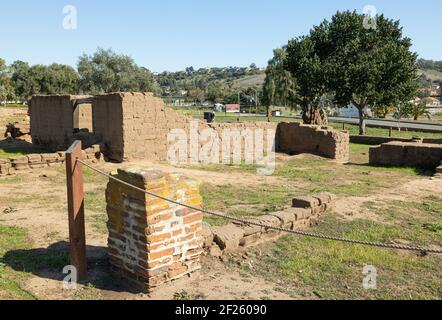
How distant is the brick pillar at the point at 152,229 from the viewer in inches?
201

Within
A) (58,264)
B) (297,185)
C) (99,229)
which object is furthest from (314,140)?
(58,264)

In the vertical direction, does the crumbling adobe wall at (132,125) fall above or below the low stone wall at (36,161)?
above

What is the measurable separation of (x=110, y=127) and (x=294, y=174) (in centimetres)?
693

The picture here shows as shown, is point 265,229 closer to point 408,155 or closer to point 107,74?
point 408,155

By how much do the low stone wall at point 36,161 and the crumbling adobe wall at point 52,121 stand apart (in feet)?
10.8

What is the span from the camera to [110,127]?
51.9 feet

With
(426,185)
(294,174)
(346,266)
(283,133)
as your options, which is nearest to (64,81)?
(283,133)

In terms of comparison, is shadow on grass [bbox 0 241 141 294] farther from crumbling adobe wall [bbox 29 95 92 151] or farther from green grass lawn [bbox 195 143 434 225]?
crumbling adobe wall [bbox 29 95 92 151]

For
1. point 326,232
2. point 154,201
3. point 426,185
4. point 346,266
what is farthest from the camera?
point 426,185

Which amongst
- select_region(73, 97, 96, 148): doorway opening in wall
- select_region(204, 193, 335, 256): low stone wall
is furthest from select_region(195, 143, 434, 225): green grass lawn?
select_region(73, 97, 96, 148): doorway opening in wall

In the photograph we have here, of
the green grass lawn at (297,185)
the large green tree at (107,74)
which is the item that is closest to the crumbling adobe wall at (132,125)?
the green grass lawn at (297,185)

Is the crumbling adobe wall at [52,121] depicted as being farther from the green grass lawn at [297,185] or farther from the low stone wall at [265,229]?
the low stone wall at [265,229]

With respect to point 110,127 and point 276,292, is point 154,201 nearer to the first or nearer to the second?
point 276,292
